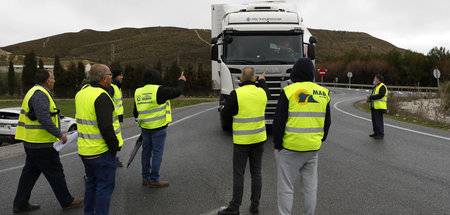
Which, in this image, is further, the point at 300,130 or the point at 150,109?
the point at 150,109

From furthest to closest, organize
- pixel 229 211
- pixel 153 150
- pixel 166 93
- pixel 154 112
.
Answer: pixel 153 150, pixel 154 112, pixel 166 93, pixel 229 211

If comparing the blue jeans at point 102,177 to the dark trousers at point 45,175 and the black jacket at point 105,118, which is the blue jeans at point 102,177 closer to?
the black jacket at point 105,118

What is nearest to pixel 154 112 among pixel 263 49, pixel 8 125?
pixel 263 49

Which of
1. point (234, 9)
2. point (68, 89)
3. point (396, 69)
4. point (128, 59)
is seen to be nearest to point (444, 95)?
point (234, 9)

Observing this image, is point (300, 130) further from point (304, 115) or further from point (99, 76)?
point (99, 76)

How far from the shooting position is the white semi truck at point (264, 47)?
8.99 m

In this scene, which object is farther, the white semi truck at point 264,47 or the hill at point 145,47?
the hill at point 145,47

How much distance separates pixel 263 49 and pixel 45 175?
6.28 metres

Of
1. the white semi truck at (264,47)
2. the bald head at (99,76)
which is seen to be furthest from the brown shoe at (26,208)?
the white semi truck at (264,47)

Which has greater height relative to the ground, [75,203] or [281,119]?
[281,119]

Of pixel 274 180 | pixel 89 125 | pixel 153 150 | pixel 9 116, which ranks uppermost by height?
pixel 89 125

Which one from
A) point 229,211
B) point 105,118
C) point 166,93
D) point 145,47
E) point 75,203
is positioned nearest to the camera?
point 105,118

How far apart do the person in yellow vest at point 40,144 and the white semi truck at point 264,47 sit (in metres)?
4.96

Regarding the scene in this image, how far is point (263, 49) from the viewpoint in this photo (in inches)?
364
